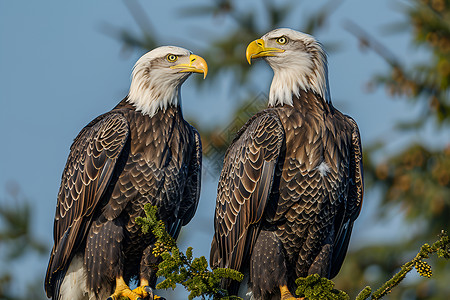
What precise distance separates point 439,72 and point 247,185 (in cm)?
1087

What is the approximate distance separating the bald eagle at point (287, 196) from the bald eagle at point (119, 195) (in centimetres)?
54

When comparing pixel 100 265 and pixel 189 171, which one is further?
pixel 189 171

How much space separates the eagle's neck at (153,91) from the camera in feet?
25.4

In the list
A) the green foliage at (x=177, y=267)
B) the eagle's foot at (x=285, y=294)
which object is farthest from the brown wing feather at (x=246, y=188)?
the green foliage at (x=177, y=267)

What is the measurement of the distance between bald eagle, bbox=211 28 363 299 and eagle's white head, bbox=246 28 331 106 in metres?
0.18

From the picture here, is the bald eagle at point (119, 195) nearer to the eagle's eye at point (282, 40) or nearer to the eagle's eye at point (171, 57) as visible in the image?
the eagle's eye at point (171, 57)

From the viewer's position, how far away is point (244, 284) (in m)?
7.44

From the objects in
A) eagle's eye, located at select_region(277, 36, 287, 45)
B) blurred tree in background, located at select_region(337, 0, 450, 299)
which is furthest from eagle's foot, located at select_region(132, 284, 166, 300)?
blurred tree in background, located at select_region(337, 0, 450, 299)

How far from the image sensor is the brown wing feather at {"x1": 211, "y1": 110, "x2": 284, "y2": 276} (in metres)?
7.05

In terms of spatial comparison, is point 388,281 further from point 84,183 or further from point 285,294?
point 84,183

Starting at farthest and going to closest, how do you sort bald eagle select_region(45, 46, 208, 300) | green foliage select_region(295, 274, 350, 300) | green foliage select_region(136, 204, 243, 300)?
bald eagle select_region(45, 46, 208, 300)
green foliage select_region(295, 274, 350, 300)
green foliage select_region(136, 204, 243, 300)

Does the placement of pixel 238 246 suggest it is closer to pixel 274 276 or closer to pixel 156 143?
pixel 274 276

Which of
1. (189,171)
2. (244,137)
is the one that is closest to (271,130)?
(244,137)

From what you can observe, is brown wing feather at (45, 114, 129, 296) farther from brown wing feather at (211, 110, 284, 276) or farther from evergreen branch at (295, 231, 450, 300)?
evergreen branch at (295, 231, 450, 300)
